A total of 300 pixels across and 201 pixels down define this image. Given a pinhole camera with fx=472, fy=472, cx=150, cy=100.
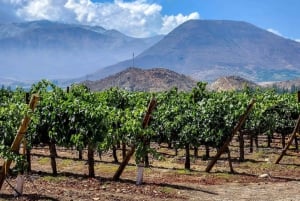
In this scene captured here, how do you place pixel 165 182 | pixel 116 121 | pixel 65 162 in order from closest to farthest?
pixel 116 121 < pixel 165 182 < pixel 65 162

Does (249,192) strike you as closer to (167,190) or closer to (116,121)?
(167,190)

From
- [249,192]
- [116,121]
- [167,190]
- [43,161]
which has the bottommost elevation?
[249,192]

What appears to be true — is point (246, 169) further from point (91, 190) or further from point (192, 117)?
point (91, 190)

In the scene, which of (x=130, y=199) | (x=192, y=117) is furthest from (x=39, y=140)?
(x=192, y=117)

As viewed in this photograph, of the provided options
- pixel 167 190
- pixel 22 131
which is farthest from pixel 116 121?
pixel 22 131

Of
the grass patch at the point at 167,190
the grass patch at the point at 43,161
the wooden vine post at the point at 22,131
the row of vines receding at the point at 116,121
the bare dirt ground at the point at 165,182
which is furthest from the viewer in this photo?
the grass patch at the point at 43,161

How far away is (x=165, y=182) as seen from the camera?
29.1m

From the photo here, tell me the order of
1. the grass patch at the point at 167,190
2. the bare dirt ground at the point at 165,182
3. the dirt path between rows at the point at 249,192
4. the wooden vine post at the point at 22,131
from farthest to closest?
the grass patch at the point at 167,190 → the dirt path between rows at the point at 249,192 → the bare dirt ground at the point at 165,182 → the wooden vine post at the point at 22,131

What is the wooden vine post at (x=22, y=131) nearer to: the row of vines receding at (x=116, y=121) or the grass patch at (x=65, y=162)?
the row of vines receding at (x=116, y=121)

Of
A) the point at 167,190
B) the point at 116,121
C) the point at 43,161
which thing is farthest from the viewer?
the point at 43,161

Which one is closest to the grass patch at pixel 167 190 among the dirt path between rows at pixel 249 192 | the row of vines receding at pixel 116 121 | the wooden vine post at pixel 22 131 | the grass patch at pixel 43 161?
the dirt path between rows at pixel 249 192

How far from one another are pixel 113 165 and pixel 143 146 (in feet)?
37.9

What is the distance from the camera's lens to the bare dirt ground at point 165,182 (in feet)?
75.6

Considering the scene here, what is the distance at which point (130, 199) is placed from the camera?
2223 cm
